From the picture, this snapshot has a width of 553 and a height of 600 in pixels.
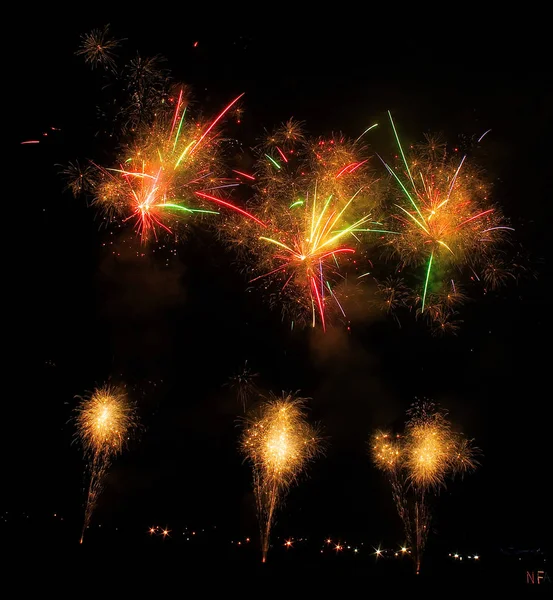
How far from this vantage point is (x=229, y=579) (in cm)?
656

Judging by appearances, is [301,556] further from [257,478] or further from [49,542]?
[49,542]

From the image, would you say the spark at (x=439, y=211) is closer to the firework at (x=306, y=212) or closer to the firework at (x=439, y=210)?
the firework at (x=439, y=210)

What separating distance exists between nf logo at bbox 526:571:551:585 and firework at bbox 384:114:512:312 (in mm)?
4552

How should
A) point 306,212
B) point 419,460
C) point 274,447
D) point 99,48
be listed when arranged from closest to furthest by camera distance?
1. point 99,48
2. point 306,212
3. point 274,447
4. point 419,460

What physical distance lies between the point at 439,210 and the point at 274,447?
4.55m

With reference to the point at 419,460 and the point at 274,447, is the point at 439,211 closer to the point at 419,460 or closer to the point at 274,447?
the point at 419,460

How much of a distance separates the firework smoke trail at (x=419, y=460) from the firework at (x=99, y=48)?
750cm

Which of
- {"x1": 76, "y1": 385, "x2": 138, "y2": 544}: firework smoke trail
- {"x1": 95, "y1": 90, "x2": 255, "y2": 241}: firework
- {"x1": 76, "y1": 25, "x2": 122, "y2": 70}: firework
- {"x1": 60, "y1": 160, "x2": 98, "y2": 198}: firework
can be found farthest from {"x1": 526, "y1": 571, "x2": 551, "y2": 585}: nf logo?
{"x1": 76, "y1": 25, "x2": 122, "y2": 70}: firework

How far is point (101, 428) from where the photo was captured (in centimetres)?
757

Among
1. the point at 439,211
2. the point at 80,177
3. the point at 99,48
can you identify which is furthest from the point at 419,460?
the point at 99,48

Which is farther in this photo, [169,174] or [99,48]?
[169,174]

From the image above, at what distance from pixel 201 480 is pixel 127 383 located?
2.25m

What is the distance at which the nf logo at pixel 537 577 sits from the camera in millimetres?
7496

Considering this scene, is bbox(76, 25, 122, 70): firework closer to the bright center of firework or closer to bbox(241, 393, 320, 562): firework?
bbox(241, 393, 320, 562): firework
